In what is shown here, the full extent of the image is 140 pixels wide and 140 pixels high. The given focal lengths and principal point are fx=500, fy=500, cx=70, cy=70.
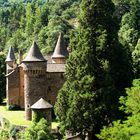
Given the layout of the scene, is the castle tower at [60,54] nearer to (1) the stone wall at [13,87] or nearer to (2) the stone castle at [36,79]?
(2) the stone castle at [36,79]

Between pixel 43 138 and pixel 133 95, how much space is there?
15.5 metres

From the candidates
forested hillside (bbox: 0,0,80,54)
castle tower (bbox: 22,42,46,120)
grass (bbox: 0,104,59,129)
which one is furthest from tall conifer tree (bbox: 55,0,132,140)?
forested hillside (bbox: 0,0,80,54)

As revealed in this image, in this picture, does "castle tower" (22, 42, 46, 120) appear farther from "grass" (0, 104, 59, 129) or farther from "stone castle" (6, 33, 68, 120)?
"grass" (0, 104, 59, 129)

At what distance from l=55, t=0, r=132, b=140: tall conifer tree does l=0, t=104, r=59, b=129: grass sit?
1085cm

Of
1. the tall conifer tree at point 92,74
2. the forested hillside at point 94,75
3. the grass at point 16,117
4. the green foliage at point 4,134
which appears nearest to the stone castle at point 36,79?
the grass at point 16,117

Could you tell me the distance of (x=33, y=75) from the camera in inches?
2648

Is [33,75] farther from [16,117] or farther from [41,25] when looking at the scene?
[41,25]

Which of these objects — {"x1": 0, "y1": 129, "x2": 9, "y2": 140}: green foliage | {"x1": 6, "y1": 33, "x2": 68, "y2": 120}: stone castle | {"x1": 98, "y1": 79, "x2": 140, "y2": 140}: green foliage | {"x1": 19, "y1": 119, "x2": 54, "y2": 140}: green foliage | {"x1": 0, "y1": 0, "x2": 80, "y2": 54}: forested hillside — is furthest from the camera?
{"x1": 0, "y1": 0, "x2": 80, "y2": 54}: forested hillside

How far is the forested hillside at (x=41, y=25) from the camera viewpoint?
129m

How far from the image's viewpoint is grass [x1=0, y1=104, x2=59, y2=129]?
6388cm

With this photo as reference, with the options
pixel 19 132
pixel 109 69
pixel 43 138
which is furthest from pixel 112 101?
pixel 19 132

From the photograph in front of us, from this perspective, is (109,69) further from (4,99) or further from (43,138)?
(4,99)

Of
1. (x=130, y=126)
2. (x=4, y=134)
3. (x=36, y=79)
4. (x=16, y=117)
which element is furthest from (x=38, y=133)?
(x=16, y=117)

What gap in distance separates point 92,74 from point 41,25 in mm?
110495
